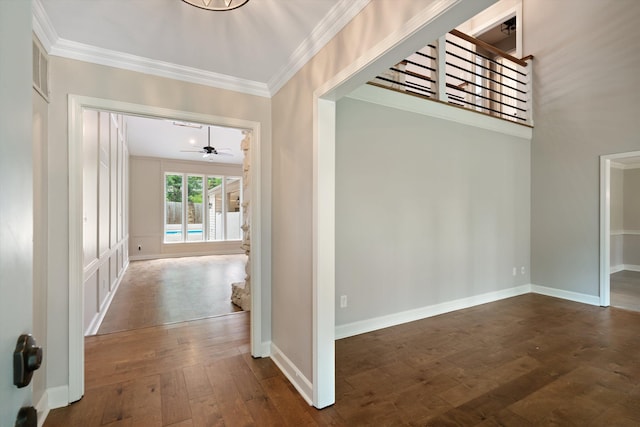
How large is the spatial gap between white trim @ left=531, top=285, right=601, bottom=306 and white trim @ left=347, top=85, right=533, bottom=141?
2.54 meters

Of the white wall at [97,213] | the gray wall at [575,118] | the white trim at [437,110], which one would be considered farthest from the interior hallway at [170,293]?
the gray wall at [575,118]

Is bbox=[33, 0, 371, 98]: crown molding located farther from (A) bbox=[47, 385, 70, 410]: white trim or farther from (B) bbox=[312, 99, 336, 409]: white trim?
(A) bbox=[47, 385, 70, 410]: white trim

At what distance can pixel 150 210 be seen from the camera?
8602 mm

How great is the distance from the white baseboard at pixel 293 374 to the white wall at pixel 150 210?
7.31 m

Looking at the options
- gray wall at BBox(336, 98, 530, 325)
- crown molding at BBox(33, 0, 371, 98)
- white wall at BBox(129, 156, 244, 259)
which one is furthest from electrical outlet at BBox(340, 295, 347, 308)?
white wall at BBox(129, 156, 244, 259)

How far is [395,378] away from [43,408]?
250cm

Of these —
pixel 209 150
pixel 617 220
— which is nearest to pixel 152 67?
pixel 209 150

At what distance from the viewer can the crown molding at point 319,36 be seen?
168cm

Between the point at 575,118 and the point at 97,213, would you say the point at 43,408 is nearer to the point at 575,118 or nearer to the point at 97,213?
the point at 97,213

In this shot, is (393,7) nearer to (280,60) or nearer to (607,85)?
(280,60)

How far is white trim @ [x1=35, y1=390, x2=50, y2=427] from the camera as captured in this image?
6.19 ft

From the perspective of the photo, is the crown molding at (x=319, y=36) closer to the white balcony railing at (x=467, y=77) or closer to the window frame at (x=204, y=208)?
the white balcony railing at (x=467, y=77)

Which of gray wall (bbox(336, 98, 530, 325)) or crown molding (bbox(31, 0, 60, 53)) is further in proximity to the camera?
gray wall (bbox(336, 98, 530, 325))

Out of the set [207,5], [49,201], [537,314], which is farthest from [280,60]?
[537,314]
